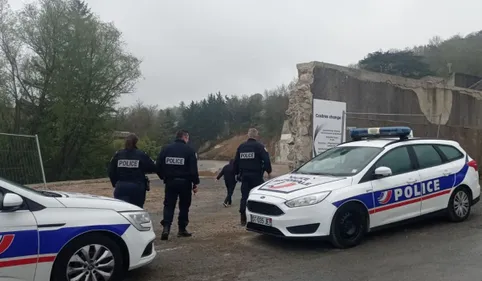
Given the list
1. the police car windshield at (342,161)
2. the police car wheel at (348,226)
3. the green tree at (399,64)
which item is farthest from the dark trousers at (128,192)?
the green tree at (399,64)

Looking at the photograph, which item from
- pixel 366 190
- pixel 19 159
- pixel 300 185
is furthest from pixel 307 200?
pixel 19 159

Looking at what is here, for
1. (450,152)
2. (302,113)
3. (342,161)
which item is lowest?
(342,161)

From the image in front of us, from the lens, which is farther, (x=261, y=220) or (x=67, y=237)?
(x=261, y=220)

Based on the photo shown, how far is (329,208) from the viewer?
21.0 feet

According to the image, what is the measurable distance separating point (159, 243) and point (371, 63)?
49.4 m

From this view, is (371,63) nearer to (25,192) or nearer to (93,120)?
(93,120)

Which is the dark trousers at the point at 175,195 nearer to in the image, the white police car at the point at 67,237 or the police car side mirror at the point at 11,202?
the white police car at the point at 67,237

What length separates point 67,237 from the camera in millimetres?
4668

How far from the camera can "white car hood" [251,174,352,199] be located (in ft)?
21.7

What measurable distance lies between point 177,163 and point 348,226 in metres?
2.81

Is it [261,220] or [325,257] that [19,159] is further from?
[325,257]

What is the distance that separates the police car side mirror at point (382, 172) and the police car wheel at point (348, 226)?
24.1 inches

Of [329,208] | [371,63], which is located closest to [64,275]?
[329,208]

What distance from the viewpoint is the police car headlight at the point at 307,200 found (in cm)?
643
